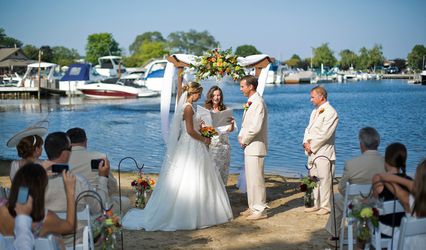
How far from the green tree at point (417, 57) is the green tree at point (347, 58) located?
19744 mm

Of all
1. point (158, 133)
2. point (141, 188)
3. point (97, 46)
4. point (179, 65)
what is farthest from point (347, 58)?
point (141, 188)

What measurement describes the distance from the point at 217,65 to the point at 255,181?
2711mm

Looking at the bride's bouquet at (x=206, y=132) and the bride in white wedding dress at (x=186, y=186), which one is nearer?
the bride in white wedding dress at (x=186, y=186)

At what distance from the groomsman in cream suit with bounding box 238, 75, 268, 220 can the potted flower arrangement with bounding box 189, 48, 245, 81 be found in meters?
1.78

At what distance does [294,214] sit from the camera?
9227mm

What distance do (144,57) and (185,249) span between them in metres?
161

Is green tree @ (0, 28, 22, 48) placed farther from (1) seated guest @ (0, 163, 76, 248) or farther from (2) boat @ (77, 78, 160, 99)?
(1) seated guest @ (0, 163, 76, 248)

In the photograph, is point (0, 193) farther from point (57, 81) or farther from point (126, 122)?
point (57, 81)

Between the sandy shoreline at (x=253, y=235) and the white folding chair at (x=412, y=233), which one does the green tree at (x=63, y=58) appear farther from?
the white folding chair at (x=412, y=233)

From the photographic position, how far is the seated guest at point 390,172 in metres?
5.46

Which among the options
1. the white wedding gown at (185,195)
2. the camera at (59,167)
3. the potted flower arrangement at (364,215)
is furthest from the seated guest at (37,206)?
the white wedding gown at (185,195)

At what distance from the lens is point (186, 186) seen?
848 centimetres

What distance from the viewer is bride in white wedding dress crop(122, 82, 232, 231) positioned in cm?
838

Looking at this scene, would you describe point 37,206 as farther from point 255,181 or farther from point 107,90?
point 107,90
